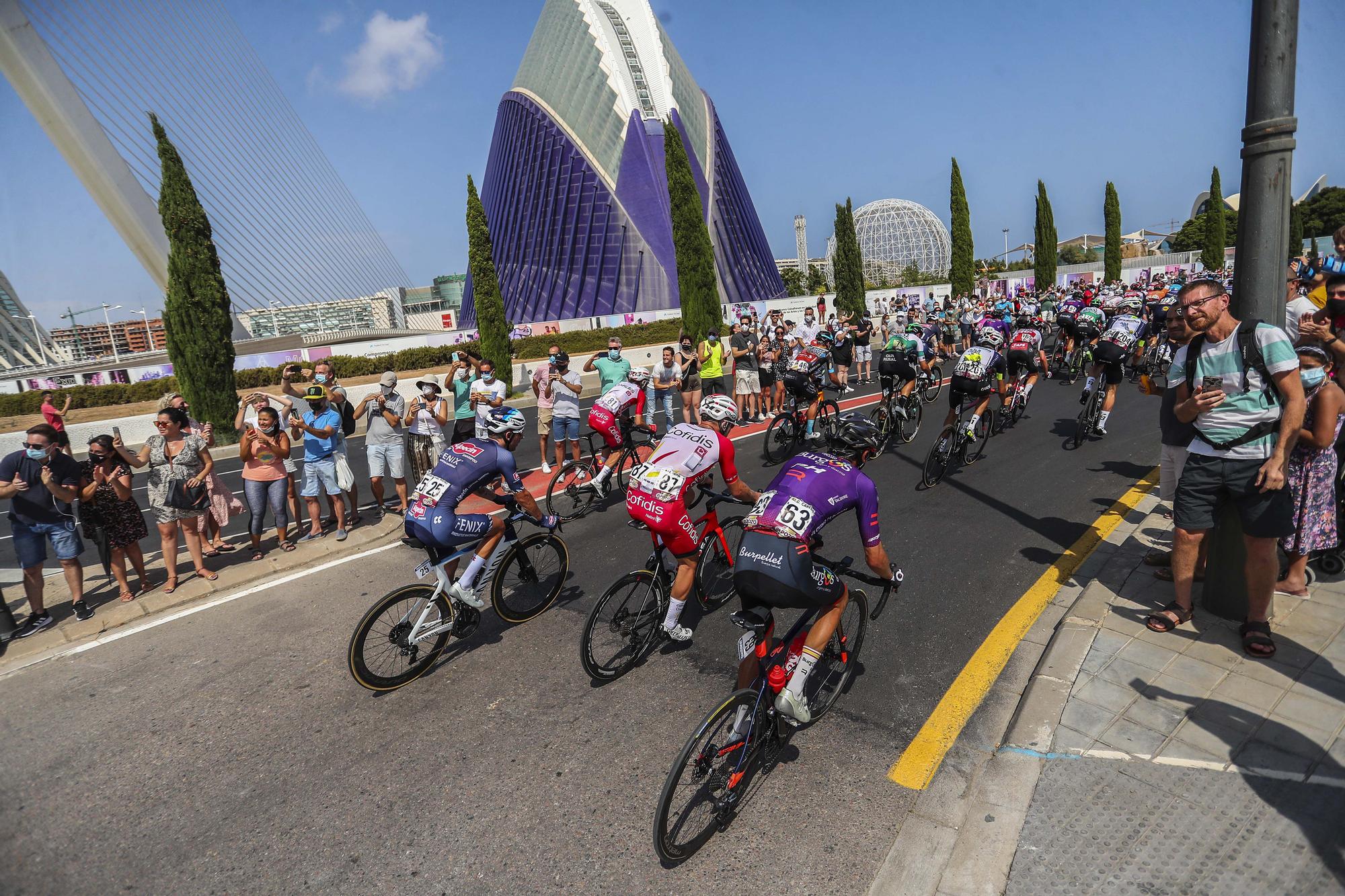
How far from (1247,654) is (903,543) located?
2.89 m

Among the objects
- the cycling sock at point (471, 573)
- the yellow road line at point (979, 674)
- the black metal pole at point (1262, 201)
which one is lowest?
the yellow road line at point (979, 674)

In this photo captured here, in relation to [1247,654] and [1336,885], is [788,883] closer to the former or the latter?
[1336,885]

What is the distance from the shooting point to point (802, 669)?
352 cm

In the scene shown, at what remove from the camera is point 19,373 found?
3975 centimetres

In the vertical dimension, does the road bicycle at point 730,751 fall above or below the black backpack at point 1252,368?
below

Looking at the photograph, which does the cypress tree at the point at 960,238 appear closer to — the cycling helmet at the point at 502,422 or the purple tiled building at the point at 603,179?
the purple tiled building at the point at 603,179

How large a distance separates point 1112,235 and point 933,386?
46922mm

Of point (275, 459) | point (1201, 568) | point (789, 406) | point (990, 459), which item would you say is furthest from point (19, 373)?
point (1201, 568)

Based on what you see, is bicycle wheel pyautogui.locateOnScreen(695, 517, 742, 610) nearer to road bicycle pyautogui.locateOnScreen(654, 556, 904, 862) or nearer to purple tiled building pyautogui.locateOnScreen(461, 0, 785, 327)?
road bicycle pyautogui.locateOnScreen(654, 556, 904, 862)

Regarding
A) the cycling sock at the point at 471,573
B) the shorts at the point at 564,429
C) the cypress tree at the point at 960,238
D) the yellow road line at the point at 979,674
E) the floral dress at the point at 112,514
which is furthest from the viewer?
the cypress tree at the point at 960,238

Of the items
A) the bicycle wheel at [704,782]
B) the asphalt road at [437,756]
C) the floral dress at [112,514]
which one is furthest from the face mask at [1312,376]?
the floral dress at [112,514]

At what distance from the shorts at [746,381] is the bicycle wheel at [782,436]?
2.46 m

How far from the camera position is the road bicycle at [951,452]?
27.6 ft

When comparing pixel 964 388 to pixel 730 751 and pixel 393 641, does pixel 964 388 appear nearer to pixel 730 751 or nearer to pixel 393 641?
pixel 730 751
